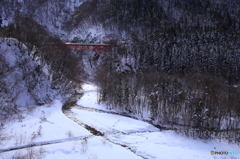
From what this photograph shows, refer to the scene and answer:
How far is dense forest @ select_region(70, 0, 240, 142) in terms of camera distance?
20.5m

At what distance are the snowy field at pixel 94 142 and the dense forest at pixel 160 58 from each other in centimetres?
236

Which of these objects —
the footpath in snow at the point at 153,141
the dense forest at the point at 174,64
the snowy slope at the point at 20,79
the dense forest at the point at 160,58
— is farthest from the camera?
the snowy slope at the point at 20,79

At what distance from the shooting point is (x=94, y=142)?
13.7 meters

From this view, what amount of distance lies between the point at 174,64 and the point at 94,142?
40235mm

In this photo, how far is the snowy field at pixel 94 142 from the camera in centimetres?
1177

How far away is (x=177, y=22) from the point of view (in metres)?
81.0

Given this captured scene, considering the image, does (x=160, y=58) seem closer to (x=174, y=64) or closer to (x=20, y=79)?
(x=174, y=64)

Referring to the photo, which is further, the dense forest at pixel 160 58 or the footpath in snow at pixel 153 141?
the dense forest at pixel 160 58

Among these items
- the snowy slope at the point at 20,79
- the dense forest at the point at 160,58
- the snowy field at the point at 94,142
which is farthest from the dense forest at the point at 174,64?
the snowy slope at the point at 20,79

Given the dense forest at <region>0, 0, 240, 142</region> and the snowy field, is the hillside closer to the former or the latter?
the dense forest at <region>0, 0, 240, 142</region>

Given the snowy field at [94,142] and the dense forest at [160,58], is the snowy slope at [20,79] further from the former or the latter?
the snowy field at [94,142]

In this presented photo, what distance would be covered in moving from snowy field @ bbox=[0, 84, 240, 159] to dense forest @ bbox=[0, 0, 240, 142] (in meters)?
2.36

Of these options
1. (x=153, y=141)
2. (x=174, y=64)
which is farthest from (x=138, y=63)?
(x=153, y=141)

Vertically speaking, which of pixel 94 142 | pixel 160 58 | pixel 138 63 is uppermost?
pixel 160 58
